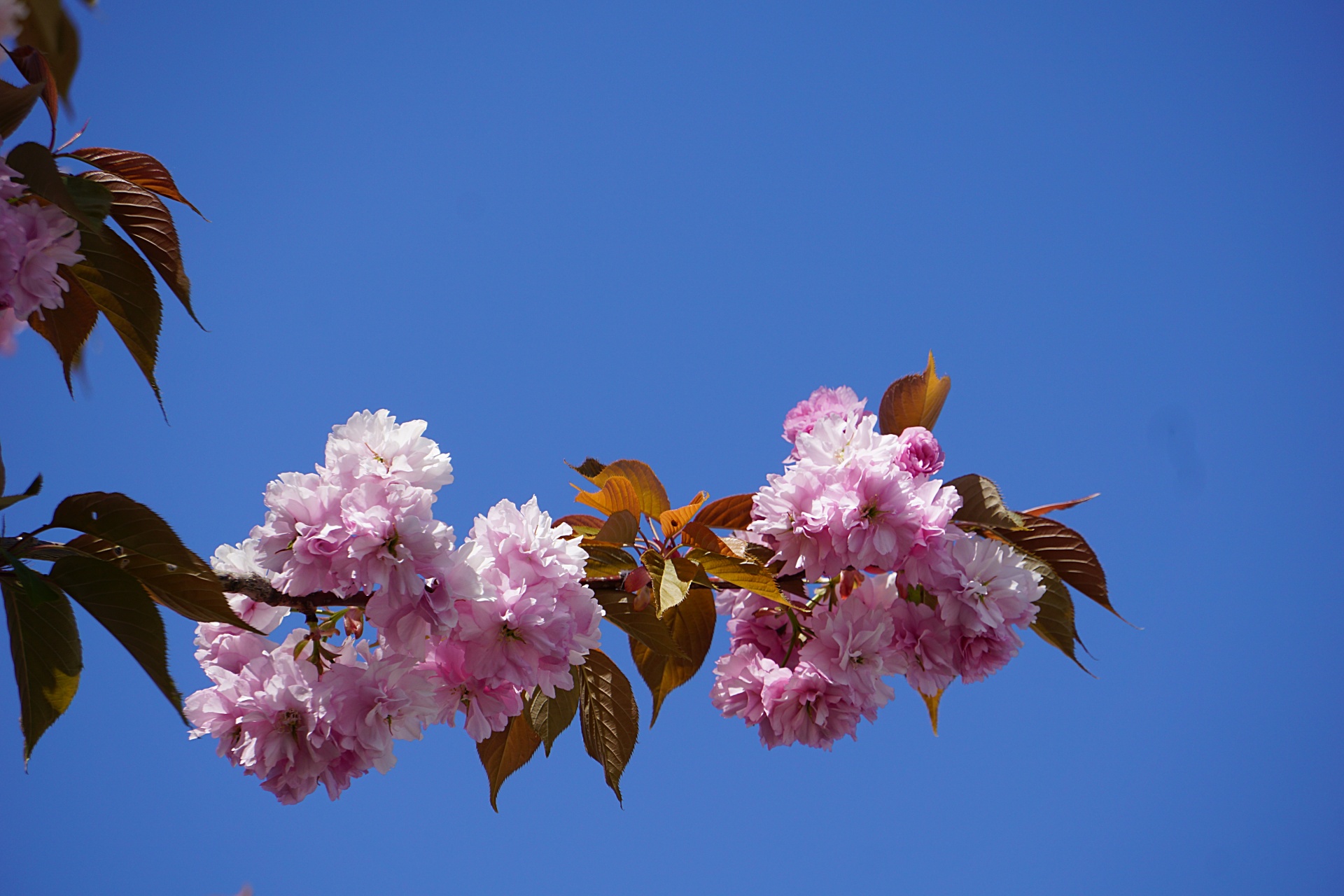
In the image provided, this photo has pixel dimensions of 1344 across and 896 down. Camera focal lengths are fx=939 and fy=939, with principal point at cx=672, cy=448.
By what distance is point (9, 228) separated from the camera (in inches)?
34.1

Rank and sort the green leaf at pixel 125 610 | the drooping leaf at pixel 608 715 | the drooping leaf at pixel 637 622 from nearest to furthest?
the green leaf at pixel 125 610 → the drooping leaf at pixel 637 622 → the drooping leaf at pixel 608 715

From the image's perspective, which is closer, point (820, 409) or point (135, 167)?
point (135, 167)

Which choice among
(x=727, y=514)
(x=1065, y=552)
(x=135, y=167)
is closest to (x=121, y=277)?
(x=135, y=167)

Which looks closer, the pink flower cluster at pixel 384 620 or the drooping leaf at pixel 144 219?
the pink flower cluster at pixel 384 620

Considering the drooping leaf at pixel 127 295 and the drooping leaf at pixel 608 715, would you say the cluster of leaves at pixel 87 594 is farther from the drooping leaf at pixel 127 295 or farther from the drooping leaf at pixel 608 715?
the drooping leaf at pixel 608 715

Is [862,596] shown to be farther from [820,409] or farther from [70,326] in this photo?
[70,326]

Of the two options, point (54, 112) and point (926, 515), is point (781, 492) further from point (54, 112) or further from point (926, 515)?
point (54, 112)

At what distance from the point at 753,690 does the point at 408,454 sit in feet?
1.80

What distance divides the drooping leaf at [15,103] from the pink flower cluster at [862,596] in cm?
84

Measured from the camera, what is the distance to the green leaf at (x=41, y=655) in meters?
0.87

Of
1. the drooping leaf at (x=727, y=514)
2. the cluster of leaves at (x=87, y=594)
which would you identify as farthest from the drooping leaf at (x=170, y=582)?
the drooping leaf at (x=727, y=514)

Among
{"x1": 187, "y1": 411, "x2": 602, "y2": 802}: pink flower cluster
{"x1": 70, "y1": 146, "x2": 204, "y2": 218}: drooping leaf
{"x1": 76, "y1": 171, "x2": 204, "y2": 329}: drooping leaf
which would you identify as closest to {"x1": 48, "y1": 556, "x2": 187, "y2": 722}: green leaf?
{"x1": 187, "y1": 411, "x2": 602, "y2": 802}: pink flower cluster

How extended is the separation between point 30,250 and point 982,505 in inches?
42.9

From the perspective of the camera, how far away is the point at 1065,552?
1.22 metres
